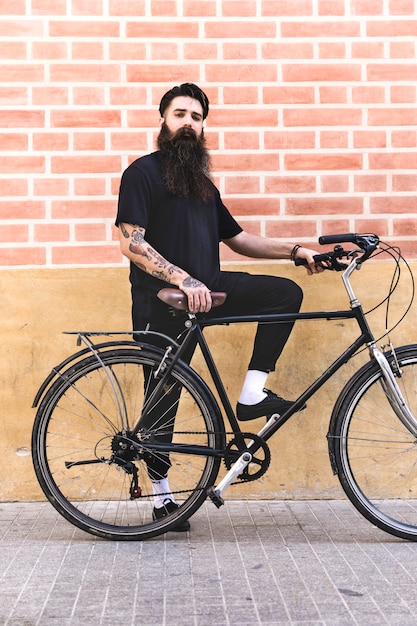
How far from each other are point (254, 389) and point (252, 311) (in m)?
0.37

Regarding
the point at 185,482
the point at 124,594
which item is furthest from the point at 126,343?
the point at 124,594

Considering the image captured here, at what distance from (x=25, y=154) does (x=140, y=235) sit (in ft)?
3.76

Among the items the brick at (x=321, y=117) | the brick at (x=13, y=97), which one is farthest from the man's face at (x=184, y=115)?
the brick at (x=13, y=97)

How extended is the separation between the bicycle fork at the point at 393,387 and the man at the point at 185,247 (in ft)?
1.47

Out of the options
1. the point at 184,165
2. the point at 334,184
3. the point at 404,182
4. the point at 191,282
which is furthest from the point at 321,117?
the point at 191,282

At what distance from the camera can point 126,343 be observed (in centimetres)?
422

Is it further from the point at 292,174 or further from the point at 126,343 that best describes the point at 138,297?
the point at 292,174

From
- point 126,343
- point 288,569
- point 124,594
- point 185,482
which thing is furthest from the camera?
point 185,482

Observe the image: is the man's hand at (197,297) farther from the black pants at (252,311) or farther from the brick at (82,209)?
the brick at (82,209)

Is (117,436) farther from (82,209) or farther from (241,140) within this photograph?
(241,140)

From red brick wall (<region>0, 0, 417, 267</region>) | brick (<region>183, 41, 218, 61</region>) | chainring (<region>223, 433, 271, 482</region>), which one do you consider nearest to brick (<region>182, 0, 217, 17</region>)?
red brick wall (<region>0, 0, 417, 267</region>)

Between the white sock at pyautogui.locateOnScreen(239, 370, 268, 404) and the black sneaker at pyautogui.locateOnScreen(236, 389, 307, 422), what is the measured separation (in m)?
0.02

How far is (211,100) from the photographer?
5012 millimetres

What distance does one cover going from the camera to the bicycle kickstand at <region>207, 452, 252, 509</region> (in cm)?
414
